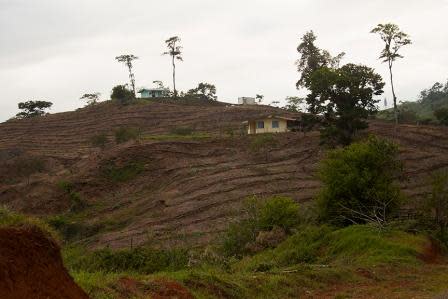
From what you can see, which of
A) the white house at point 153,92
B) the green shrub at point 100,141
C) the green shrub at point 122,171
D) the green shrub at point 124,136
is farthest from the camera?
the white house at point 153,92

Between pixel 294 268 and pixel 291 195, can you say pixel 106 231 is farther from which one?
pixel 294 268

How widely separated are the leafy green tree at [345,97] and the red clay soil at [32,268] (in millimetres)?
35089

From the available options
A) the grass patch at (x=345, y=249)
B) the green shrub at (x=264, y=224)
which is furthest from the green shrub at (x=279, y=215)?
the grass patch at (x=345, y=249)

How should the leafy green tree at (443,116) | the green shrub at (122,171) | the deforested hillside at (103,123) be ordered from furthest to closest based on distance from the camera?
1. the deforested hillside at (103,123)
2. the leafy green tree at (443,116)
3. the green shrub at (122,171)

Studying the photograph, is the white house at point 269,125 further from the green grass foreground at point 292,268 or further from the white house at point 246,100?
the green grass foreground at point 292,268

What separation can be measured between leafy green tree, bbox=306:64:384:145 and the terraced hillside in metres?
3.87

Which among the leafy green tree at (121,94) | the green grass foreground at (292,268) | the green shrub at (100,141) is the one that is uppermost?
the leafy green tree at (121,94)

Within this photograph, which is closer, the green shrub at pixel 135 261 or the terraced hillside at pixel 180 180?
the green shrub at pixel 135 261

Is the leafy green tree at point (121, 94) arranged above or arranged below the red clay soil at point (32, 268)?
above

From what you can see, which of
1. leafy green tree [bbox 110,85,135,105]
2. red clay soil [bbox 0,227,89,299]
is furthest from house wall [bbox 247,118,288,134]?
red clay soil [bbox 0,227,89,299]

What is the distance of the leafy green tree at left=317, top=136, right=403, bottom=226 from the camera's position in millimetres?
23277

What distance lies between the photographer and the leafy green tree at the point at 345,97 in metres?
41.7

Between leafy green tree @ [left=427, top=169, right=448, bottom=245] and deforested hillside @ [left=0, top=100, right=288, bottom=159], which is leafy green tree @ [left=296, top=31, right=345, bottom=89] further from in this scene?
leafy green tree @ [left=427, top=169, right=448, bottom=245]

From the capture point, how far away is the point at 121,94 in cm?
8188
